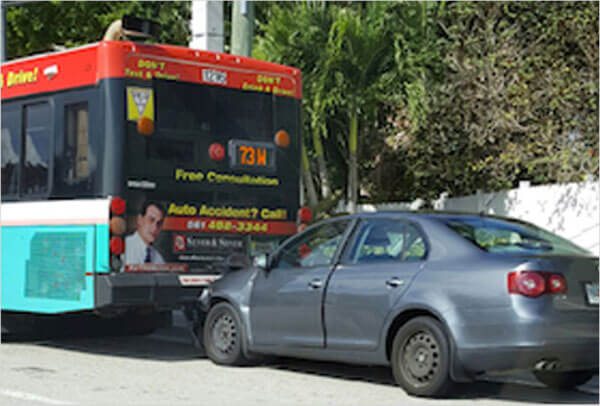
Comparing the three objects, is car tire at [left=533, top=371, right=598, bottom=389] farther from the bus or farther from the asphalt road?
the bus

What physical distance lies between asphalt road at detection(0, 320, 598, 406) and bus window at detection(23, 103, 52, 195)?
1821 mm

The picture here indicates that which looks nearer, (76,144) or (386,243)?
(386,243)

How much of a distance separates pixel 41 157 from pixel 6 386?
11.2 ft

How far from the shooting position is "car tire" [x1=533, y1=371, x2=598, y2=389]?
369 inches

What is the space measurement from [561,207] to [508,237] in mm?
9293

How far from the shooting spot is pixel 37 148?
1214cm

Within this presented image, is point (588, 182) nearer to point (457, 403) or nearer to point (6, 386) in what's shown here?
point (457, 403)

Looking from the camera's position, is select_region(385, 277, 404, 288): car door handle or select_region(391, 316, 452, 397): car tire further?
select_region(385, 277, 404, 288): car door handle

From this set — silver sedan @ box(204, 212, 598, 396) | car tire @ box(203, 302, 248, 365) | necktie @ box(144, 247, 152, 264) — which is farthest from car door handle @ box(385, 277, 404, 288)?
necktie @ box(144, 247, 152, 264)

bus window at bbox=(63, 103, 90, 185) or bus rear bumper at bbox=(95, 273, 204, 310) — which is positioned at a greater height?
bus window at bbox=(63, 103, 90, 185)

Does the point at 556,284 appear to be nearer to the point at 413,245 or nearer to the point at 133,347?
the point at 413,245

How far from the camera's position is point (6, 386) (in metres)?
9.33

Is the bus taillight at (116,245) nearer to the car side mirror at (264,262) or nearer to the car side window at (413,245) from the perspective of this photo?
the car side mirror at (264,262)

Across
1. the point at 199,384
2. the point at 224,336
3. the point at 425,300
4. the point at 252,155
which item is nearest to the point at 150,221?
the point at 224,336
